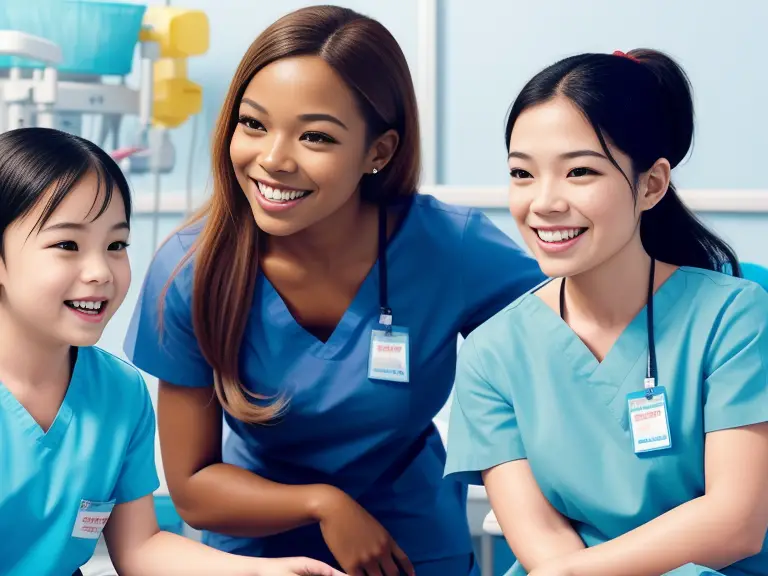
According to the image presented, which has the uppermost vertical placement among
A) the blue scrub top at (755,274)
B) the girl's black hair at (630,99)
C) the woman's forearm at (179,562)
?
the girl's black hair at (630,99)

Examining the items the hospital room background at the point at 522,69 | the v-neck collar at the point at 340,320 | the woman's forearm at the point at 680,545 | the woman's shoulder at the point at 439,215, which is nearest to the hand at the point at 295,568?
the woman's forearm at the point at 680,545

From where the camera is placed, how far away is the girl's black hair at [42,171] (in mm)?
1304

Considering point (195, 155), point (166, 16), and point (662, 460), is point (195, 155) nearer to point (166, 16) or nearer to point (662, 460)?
point (166, 16)

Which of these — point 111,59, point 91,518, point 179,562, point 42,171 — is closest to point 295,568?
point 179,562

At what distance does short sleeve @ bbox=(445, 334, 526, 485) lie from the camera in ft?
4.73

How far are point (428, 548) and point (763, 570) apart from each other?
0.62 m

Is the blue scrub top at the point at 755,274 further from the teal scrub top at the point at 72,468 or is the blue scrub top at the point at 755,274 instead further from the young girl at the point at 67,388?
the teal scrub top at the point at 72,468

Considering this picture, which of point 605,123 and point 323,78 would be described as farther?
point 323,78

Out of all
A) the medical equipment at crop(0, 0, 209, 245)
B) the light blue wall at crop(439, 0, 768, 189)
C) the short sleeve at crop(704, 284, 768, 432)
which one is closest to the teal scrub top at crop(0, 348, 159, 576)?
the short sleeve at crop(704, 284, 768, 432)

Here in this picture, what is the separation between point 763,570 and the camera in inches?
54.0

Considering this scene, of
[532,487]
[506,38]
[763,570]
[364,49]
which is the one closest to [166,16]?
[506,38]

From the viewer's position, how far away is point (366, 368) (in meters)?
1.73

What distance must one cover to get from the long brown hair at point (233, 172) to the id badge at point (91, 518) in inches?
13.8

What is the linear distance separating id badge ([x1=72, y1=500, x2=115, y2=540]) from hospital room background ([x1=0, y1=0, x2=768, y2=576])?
1.27 metres
